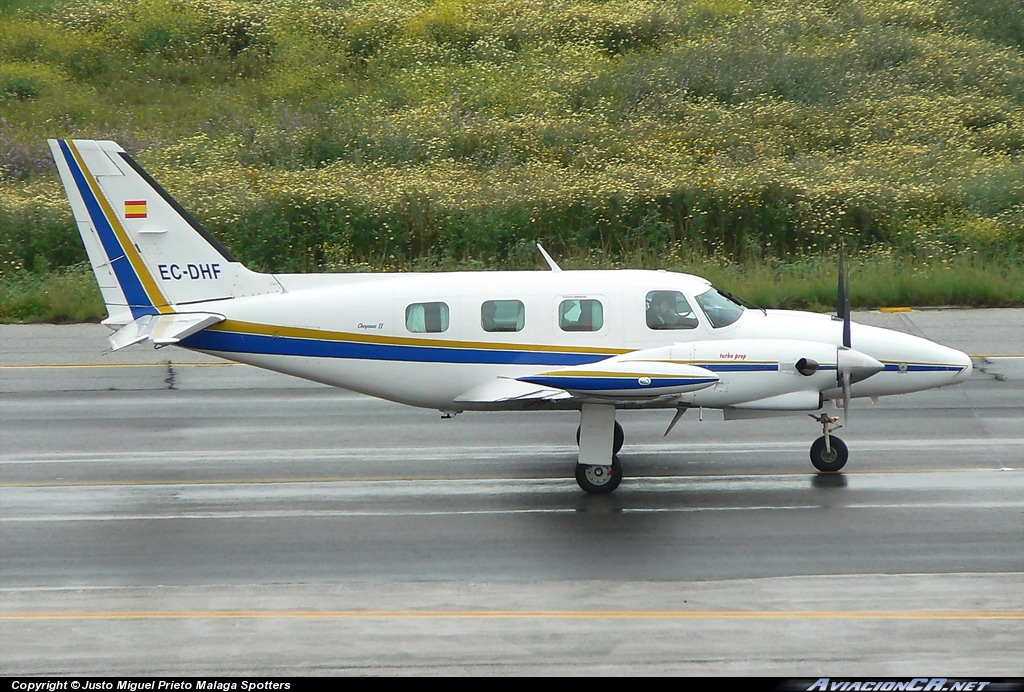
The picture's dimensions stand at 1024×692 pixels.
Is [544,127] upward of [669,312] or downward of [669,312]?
upward

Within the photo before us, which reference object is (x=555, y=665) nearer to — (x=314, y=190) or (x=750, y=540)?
(x=750, y=540)

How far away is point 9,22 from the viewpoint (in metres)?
44.9

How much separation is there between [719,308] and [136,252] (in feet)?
24.2

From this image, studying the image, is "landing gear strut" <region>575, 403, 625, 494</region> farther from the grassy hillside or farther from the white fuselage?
the grassy hillside

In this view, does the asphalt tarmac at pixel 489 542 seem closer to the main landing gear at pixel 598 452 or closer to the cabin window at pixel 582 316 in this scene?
the main landing gear at pixel 598 452

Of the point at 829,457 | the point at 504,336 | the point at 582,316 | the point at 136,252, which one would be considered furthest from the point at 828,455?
the point at 136,252

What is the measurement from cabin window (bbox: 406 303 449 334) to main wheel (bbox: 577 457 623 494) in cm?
243

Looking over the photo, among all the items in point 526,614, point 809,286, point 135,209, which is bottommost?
point 526,614

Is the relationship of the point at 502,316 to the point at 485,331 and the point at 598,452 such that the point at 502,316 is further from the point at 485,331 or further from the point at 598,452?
the point at 598,452

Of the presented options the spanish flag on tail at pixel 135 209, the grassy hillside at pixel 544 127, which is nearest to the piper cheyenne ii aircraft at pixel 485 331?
the spanish flag on tail at pixel 135 209

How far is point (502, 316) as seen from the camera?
14.3 m

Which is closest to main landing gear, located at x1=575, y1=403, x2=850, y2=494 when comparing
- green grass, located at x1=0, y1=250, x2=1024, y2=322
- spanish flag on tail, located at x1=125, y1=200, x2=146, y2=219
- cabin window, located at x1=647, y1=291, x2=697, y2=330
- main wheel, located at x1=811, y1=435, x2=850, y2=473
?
cabin window, located at x1=647, y1=291, x2=697, y2=330

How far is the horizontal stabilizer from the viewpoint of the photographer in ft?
46.8

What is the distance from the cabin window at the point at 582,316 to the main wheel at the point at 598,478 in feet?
5.31
